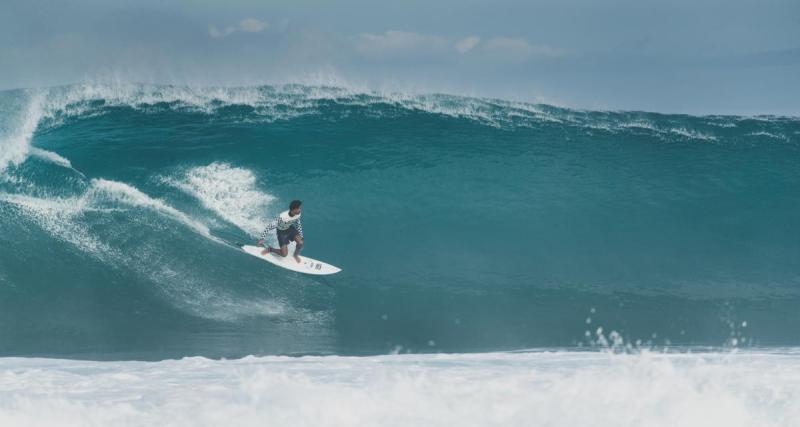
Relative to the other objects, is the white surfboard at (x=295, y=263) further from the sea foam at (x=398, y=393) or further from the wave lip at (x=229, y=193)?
the sea foam at (x=398, y=393)

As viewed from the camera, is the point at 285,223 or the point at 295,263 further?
the point at 295,263

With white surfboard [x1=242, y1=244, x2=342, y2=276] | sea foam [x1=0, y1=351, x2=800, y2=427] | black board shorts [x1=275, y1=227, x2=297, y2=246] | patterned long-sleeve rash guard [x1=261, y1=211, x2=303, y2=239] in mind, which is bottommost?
sea foam [x1=0, y1=351, x2=800, y2=427]

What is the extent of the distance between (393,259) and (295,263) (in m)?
1.58

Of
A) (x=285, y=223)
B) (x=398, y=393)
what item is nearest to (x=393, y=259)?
(x=285, y=223)

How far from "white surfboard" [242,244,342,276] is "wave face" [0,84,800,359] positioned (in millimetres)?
126

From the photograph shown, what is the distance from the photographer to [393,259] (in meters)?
9.93

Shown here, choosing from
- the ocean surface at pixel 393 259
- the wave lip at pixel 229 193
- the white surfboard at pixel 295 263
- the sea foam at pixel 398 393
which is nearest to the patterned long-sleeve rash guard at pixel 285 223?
the white surfboard at pixel 295 263

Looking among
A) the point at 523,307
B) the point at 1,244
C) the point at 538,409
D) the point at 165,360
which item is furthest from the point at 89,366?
the point at 523,307

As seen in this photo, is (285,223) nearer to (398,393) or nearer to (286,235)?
(286,235)

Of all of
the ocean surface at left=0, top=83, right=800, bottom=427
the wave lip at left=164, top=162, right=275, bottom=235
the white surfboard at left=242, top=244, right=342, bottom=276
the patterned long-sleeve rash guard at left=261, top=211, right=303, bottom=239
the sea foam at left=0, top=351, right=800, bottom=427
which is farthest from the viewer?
the wave lip at left=164, top=162, right=275, bottom=235

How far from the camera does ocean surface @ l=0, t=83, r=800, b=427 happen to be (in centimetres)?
664

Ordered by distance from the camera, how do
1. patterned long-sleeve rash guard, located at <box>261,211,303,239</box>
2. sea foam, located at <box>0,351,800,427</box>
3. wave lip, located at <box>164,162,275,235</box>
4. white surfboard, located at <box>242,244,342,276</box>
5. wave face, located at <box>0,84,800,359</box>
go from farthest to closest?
wave lip, located at <box>164,162,275,235</box> → white surfboard, located at <box>242,244,342,276</box> → patterned long-sleeve rash guard, located at <box>261,211,303,239</box> → wave face, located at <box>0,84,800,359</box> → sea foam, located at <box>0,351,800,427</box>

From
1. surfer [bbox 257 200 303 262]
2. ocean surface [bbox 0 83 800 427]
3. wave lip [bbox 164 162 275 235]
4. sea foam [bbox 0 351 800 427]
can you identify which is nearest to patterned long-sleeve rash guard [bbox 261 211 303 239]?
surfer [bbox 257 200 303 262]

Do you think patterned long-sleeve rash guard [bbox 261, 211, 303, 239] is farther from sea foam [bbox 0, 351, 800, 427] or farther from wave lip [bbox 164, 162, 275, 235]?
sea foam [bbox 0, 351, 800, 427]
